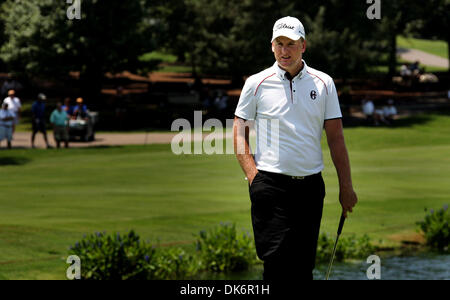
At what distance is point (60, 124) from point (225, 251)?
20.7 m

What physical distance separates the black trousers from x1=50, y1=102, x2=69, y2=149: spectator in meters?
26.5

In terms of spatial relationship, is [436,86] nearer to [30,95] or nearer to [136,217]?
[30,95]

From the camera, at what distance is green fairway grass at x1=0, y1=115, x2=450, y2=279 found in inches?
564

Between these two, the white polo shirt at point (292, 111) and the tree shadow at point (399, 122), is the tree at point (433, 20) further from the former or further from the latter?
the white polo shirt at point (292, 111)

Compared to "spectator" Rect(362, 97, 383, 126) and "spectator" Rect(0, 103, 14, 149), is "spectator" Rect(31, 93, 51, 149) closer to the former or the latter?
"spectator" Rect(0, 103, 14, 149)

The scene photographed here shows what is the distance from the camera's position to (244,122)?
637 cm

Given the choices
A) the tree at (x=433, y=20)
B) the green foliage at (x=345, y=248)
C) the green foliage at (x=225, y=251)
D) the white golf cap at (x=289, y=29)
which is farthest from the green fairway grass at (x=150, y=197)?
the tree at (x=433, y=20)

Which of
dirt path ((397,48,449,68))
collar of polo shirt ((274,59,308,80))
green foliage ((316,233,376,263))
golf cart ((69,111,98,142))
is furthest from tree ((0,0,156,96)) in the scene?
dirt path ((397,48,449,68))

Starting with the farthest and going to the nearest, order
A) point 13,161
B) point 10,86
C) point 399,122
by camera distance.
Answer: point 10,86, point 399,122, point 13,161

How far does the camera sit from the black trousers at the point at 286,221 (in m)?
6.38

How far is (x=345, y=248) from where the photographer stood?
46.9 ft

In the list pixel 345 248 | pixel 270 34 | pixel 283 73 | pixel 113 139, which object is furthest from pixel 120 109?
pixel 283 73

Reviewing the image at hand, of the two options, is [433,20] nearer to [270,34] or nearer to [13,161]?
[270,34]
